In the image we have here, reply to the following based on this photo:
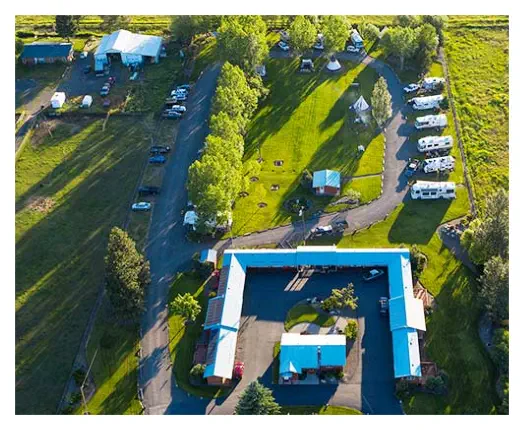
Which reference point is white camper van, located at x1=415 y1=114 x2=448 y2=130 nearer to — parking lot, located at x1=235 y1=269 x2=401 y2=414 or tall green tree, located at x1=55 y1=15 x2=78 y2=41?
parking lot, located at x1=235 y1=269 x2=401 y2=414

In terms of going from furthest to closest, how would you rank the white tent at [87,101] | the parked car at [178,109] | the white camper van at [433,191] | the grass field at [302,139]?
the white tent at [87,101]
the parked car at [178,109]
the grass field at [302,139]
the white camper van at [433,191]

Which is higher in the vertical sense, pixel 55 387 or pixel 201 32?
pixel 201 32

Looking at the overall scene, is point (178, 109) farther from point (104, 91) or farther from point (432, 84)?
point (432, 84)

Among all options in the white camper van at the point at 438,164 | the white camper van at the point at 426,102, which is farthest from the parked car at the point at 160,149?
the white camper van at the point at 426,102

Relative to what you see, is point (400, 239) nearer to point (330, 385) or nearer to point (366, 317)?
point (366, 317)

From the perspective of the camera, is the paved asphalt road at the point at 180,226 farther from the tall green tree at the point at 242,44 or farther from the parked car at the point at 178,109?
the tall green tree at the point at 242,44

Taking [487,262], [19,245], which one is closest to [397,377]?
[487,262]
